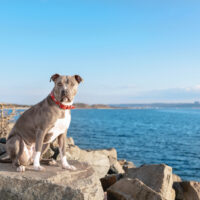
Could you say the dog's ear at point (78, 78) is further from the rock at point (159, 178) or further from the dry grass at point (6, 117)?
the dry grass at point (6, 117)

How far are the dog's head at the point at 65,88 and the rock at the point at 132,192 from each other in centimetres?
309

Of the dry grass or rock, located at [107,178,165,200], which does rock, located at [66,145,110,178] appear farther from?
the dry grass

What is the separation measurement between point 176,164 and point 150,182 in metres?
14.0

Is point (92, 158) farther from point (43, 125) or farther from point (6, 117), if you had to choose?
point (6, 117)

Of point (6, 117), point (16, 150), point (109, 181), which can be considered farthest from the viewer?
point (6, 117)

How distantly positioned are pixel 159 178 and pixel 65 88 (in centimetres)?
464

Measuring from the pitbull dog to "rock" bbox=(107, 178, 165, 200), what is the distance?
1.97 metres

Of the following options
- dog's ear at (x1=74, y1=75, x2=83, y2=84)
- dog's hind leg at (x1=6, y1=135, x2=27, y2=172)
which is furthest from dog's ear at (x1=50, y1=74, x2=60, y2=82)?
dog's hind leg at (x1=6, y1=135, x2=27, y2=172)

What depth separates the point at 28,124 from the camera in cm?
505

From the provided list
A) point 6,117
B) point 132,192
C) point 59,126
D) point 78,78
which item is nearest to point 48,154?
point 132,192

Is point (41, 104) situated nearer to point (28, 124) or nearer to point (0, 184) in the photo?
point (28, 124)

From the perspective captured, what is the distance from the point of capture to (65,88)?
4.60 m

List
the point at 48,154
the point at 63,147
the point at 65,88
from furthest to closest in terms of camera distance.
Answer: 1. the point at 48,154
2. the point at 63,147
3. the point at 65,88

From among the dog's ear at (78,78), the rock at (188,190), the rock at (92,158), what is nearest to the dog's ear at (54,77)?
the dog's ear at (78,78)
